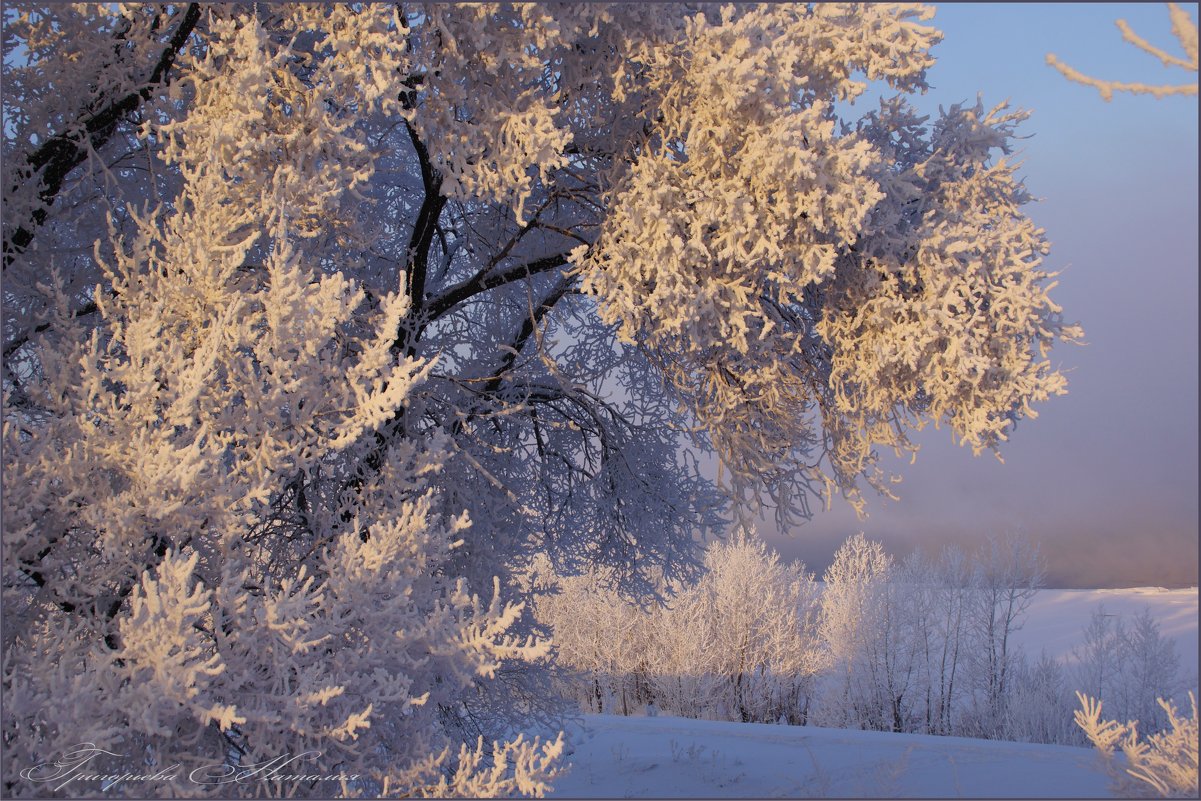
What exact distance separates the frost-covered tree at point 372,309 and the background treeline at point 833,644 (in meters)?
10.6

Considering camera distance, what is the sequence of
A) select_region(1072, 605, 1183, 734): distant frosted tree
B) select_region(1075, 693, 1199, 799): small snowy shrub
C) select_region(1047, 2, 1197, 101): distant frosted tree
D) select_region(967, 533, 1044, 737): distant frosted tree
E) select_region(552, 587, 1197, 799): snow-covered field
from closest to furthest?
select_region(1047, 2, 1197, 101): distant frosted tree < select_region(1075, 693, 1199, 799): small snowy shrub < select_region(552, 587, 1197, 799): snow-covered field < select_region(1072, 605, 1183, 734): distant frosted tree < select_region(967, 533, 1044, 737): distant frosted tree

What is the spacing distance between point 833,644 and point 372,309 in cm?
1447

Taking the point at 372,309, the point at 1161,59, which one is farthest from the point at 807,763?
the point at 1161,59

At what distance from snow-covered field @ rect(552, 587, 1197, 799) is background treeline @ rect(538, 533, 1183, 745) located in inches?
233

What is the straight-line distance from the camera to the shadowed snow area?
5785 mm

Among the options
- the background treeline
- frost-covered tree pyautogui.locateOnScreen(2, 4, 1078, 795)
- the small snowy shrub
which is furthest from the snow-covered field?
the background treeline

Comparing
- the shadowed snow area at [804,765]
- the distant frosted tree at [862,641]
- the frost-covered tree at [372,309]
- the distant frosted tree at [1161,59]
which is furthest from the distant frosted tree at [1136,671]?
the distant frosted tree at [1161,59]

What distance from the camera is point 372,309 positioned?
6609 millimetres

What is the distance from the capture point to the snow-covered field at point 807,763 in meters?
5.77

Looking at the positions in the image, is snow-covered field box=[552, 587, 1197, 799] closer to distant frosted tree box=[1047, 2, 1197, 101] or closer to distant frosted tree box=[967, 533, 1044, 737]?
distant frosted tree box=[1047, 2, 1197, 101]

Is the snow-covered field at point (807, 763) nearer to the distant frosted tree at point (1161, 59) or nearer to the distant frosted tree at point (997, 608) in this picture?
the distant frosted tree at point (1161, 59)

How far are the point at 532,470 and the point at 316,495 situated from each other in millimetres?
2581

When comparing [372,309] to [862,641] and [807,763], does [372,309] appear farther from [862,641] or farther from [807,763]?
[862,641]

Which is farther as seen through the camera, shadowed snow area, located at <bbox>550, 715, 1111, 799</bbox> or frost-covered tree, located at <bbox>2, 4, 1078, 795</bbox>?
shadowed snow area, located at <bbox>550, 715, 1111, 799</bbox>
